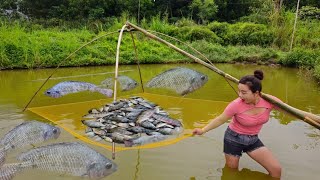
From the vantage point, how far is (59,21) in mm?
17938

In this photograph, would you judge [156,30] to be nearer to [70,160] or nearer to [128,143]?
[128,143]

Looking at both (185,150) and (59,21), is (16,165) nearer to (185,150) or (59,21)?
(185,150)

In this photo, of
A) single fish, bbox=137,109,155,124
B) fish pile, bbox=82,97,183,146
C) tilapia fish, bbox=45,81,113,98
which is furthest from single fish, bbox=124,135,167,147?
tilapia fish, bbox=45,81,113,98

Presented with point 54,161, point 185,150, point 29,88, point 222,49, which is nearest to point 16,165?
point 54,161

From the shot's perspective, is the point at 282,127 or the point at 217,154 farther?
the point at 282,127

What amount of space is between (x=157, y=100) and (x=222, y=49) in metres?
8.07

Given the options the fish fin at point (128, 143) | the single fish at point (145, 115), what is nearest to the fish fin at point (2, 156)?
the fish fin at point (128, 143)

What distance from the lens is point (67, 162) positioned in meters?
3.54

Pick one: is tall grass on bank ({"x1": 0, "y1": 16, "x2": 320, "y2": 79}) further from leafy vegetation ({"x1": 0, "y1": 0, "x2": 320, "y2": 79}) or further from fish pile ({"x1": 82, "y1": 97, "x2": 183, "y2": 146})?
fish pile ({"x1": 82, "y1": 97, "x2": 183, "y2": 146})

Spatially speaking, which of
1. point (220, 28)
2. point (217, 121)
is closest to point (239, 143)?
point (217, 121)

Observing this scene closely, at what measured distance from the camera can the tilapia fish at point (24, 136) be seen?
13.9ft

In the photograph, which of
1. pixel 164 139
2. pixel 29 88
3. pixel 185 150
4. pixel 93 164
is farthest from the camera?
pixel 29 88

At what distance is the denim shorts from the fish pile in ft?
3.05

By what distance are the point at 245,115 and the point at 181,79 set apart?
90.1 inches
